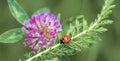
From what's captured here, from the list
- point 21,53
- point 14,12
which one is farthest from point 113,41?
point 14,12

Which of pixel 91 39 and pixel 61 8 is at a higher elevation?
pixel 61 8

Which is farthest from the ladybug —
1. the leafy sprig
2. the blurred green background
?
the blurred green background

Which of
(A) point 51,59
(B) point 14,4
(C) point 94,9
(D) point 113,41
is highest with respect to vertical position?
(C) point 94,9

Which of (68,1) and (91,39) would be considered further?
(68,1)

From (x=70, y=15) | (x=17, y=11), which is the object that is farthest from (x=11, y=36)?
A: (x=70, y=15)

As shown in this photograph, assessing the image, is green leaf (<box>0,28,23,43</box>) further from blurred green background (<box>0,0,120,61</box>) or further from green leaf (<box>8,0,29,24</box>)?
blurred green background (<box>0,0,120,61</box>)

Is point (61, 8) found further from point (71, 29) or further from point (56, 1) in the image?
point (71, 29)
